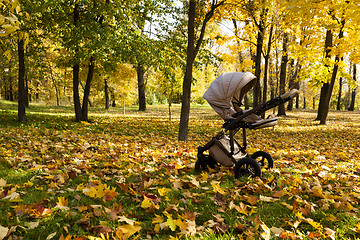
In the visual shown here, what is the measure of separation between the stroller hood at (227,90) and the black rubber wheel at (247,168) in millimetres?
775

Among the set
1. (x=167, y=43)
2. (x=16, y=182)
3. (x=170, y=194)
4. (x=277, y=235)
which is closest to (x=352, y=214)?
(x=277, y=235)

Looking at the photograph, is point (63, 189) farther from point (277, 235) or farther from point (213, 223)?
point (277, 235)

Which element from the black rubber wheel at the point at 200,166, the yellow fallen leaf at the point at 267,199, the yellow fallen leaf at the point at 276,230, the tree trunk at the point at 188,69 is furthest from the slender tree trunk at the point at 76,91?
the yellow fallen leaf at the point at 276,230

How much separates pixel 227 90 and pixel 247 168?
1.36 meters

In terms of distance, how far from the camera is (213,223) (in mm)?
2391

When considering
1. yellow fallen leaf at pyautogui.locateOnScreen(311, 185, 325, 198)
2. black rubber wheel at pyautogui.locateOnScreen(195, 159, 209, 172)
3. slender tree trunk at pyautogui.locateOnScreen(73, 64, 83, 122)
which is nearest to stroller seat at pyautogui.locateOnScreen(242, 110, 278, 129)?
yellow fallen leaf at pyautogui.locateOnScreen(311, 185, 325, 198)

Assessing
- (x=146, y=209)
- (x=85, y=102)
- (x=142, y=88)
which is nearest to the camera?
(x=146, y=209)

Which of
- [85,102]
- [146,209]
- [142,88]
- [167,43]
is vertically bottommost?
[146,209]

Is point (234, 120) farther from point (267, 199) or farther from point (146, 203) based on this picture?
point (146, 203)

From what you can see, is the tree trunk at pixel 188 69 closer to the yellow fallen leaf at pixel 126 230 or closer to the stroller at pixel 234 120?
the stroller at pixel 234 120

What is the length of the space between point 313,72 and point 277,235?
39.6 ft

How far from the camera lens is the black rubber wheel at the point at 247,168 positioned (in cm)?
356

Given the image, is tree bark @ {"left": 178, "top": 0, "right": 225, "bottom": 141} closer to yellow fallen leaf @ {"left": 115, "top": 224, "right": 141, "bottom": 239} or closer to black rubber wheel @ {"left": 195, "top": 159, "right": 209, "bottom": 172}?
black rubber wheel @ {"left": 195, "top": 159, "right": 209, "bottom": 172}

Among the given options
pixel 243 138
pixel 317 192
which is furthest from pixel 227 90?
pixel 317 192
